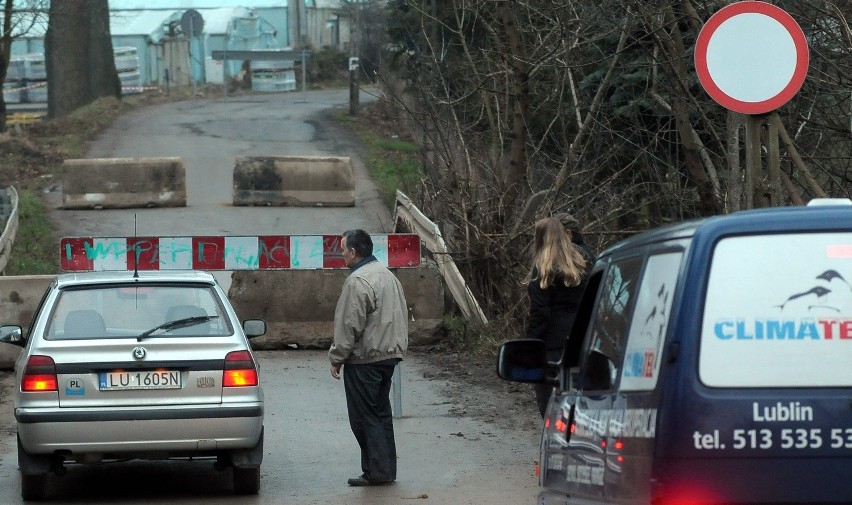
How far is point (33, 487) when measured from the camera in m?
8.37

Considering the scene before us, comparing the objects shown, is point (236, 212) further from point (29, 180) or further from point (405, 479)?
point (405, 479)

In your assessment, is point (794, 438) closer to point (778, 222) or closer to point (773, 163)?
point (778, 222)

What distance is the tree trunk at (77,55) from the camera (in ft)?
124

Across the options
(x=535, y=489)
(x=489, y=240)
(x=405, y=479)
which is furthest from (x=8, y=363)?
(x=535, y=489)

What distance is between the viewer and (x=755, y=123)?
7.86 m

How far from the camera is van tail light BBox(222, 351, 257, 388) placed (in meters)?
8.25

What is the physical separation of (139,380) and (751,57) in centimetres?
405

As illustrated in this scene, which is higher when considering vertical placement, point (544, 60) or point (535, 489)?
point (544, 60)

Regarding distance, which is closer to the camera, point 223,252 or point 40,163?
point 223,252

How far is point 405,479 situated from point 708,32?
142 inches

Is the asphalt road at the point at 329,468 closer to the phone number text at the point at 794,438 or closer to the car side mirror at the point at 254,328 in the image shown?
the car side mirror at the point at 254,328

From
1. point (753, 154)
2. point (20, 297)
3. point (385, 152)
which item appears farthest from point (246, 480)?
point (385, 152)

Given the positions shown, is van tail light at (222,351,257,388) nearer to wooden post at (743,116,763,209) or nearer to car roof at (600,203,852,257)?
wooden post at (743,116,763,209)

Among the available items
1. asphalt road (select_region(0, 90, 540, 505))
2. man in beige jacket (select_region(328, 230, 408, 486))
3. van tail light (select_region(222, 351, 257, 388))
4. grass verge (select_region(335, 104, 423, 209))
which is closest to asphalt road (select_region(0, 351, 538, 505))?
asphalt road (select_region(0, 90, 540, 505))
